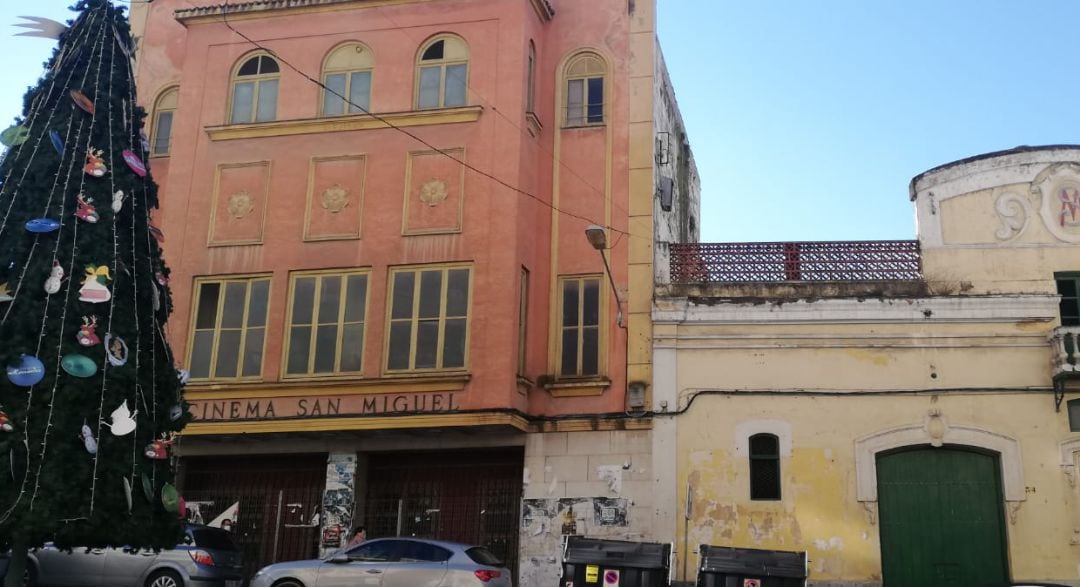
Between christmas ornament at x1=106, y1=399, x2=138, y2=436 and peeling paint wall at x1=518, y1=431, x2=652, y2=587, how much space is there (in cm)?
898

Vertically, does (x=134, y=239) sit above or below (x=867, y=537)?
above

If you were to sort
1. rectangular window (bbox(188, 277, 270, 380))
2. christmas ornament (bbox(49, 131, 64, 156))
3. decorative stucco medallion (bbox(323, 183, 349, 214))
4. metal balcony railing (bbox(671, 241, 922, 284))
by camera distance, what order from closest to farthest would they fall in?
christmas ornament (bbox(49, 131, 64, 156)) < metal balcony railing (bbox(671, 241, 922, 284)) < rectangular window (bbox(188, 277, 270, 380)) < decorative stucco medallion (bbox(323, 183, 349, 214))

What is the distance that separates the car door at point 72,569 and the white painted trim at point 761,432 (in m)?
10.7

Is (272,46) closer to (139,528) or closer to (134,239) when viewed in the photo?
(134,239)

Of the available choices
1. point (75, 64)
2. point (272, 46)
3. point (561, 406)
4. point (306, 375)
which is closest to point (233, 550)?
point (306, 375)

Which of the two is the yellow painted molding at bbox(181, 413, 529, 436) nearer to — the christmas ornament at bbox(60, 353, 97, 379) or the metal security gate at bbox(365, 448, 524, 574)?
the metal security gate at bbox(365, 448, 524, 574)

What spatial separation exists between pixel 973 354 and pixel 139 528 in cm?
1386

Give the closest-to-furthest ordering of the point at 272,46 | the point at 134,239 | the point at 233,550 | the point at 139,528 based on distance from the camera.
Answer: the point at 139,528
the point at 134,239
the point at 233,550
the point at 272,46

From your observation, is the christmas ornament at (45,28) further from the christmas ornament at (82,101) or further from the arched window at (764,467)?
the arched window at (764,467)

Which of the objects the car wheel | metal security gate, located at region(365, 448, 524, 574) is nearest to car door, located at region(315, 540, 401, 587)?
the car wheel

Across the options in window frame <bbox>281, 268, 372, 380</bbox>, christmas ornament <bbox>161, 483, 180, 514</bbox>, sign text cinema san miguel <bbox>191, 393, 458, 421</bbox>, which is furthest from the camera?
window frame <bbox>281, 268, 372, 380</bbox>

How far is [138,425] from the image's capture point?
41.4ft

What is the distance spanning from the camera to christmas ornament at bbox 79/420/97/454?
12023mm

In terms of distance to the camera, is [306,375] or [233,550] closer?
[233,550]
